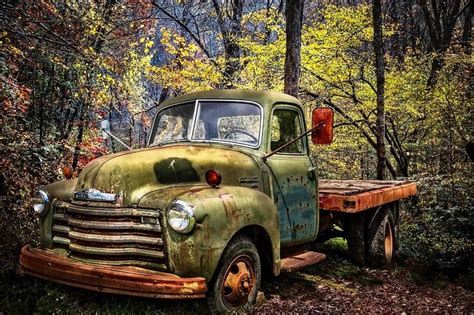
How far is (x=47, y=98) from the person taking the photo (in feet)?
31.7

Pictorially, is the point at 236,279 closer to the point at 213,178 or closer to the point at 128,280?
the point at 213,178

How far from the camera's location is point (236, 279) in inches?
163

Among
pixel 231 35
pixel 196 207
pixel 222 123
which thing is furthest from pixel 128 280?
pixel 231 35

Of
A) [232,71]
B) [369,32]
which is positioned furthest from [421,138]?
[232,71]

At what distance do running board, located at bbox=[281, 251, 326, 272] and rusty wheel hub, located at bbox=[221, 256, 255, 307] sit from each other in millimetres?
675

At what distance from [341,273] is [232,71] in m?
8.86

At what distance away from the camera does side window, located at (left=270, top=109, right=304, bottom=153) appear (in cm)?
544

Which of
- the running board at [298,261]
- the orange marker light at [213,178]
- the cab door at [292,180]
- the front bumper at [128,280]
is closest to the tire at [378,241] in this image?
the cab door at [292,180]

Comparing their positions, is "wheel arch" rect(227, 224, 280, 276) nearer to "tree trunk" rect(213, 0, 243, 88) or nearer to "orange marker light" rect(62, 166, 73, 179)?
"orange marker light" rect(62, 166, 73, 179)

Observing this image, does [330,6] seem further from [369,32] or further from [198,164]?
[198,164]

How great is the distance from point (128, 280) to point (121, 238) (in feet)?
1.34

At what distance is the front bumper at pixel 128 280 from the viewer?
3.44 metres

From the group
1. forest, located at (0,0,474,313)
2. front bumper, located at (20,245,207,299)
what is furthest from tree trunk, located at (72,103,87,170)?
front bumper, located at (20,245,207,299)

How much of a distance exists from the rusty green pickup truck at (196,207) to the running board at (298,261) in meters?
0.02
